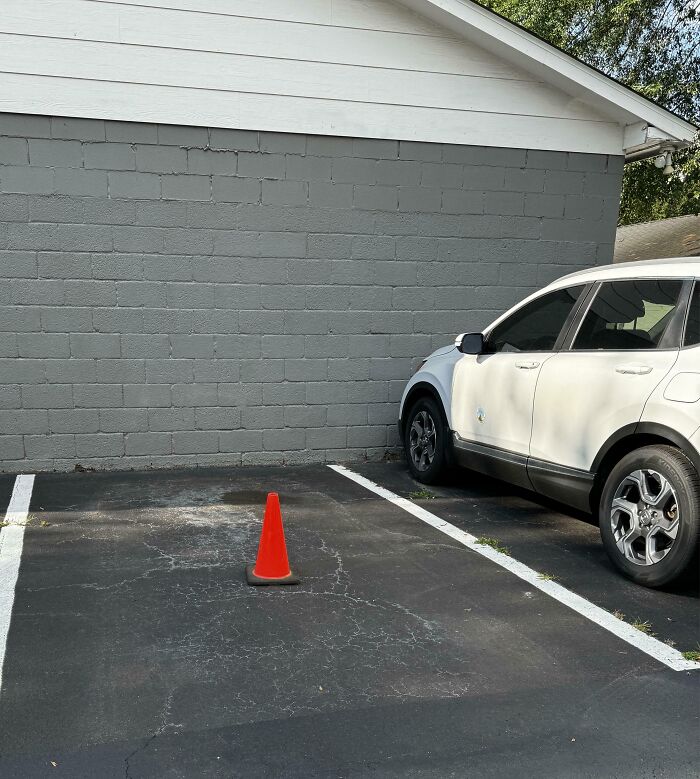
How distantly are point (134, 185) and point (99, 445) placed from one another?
2517mm

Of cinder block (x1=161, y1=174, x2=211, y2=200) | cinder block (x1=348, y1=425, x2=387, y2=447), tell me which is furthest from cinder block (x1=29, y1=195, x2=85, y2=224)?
cinder block (x1=348, y1=425, x2=387, y2=447)

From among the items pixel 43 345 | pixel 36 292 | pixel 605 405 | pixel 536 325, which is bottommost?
pixel 43 345

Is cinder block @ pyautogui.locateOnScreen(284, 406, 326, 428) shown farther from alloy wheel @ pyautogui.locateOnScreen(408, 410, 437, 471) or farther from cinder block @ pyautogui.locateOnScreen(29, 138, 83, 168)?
cinder block @ pyautogui.locateOnScreen(29, 138, 83, 168)

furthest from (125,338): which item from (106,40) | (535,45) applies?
(535,45)

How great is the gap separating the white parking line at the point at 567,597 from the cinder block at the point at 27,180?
421 centimetres

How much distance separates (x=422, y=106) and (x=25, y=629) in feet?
19.8

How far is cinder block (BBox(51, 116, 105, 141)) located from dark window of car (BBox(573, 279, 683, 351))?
184 inches

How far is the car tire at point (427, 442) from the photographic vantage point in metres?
6.55

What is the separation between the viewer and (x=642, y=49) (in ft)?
54.0

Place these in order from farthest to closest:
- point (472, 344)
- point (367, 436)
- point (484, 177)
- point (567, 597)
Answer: point (367, 436) < point (484, 177) < point (472, 344) < point (567, 597)

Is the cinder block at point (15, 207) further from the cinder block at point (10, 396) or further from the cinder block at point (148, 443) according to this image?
the cinder block at point (148, 443)

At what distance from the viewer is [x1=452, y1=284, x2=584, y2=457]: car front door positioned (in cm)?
542

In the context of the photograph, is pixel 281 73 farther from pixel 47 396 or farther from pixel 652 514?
pixel 652 514

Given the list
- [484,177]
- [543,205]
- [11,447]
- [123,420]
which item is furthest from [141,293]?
[543,205]
